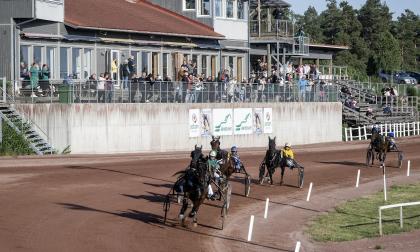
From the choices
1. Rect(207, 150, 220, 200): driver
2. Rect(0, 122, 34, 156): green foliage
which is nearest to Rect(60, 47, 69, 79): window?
Rect(0, 122, 34, 156): green foliage

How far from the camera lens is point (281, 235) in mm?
20750

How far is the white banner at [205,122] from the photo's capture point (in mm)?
42969

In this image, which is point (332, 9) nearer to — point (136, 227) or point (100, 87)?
point (100, 87)

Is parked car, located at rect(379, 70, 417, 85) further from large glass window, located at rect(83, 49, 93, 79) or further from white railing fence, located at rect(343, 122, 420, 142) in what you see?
large glass window, located at rect(83, 49, 93, 79)

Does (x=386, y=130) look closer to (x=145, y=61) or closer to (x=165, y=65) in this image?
(x=165, y=65)

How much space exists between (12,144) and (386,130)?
89.6 ft

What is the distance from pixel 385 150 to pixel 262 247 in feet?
55.6

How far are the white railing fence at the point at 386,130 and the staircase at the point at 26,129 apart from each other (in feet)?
70.5

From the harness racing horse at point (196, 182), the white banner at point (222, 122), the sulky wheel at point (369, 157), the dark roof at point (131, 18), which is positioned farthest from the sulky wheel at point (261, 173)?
the dark roof at point (131, 18)

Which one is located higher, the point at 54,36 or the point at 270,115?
the point at 54,36

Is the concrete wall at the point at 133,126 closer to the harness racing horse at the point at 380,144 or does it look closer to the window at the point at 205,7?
the window at the point at 205,7

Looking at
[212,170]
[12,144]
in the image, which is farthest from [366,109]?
[212,170]

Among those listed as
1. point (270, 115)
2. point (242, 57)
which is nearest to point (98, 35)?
point (270, 115)

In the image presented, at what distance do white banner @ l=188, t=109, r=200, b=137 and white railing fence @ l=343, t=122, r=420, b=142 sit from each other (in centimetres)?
1246
